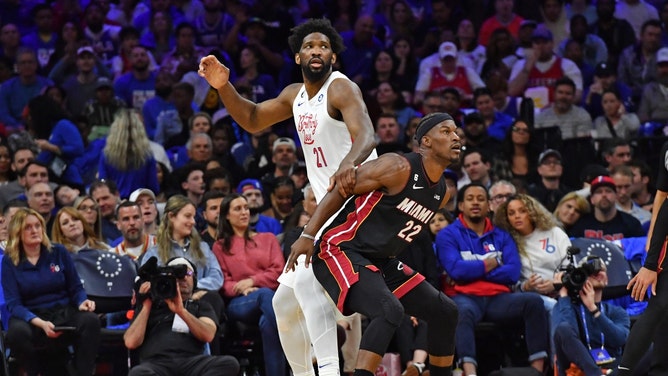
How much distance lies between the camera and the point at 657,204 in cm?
764

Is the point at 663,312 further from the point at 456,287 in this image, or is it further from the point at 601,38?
the point at 601,38

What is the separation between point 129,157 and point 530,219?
3.90 meters

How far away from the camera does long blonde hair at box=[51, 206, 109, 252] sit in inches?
387

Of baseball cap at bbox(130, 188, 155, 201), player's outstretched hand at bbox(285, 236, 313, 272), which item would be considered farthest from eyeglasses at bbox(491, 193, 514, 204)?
player's outstretched hand at bbox(285, 236, 313, 272)

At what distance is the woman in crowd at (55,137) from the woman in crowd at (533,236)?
4.36 meters

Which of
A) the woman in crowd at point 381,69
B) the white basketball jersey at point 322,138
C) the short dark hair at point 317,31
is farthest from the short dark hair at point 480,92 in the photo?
the white basketball jersey at point 322,138

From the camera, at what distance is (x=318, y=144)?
6.89 m

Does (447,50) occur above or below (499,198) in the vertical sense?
above

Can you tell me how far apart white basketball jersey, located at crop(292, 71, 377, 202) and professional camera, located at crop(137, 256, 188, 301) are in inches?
81.3

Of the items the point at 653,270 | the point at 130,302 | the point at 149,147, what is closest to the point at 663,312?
the point at 653,270

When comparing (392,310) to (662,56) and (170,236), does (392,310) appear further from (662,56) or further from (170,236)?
(662,56)

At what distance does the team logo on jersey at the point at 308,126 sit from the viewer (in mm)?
6879

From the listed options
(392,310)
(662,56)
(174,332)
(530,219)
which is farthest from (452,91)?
(392,310)

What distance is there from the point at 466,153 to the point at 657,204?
4.31 metres
